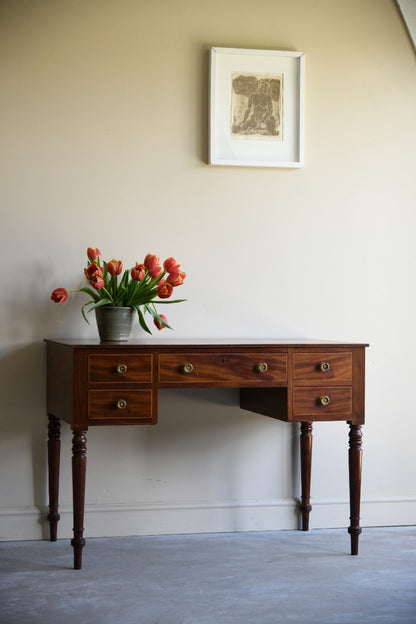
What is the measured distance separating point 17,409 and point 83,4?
170cm

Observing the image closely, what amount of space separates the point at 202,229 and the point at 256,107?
0.57 meters

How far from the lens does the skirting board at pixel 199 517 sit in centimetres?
333

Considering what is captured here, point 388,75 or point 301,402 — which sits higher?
point 388,75

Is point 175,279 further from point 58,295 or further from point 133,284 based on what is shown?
point 58,295

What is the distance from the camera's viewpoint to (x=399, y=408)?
3.64m

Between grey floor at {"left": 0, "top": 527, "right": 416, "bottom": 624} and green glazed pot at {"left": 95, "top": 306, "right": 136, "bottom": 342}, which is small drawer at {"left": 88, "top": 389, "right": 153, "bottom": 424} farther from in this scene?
grey floor at {"left": 0, "top": 527, "right": 416, "bottom": 624}

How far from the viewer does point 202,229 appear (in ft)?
11.5

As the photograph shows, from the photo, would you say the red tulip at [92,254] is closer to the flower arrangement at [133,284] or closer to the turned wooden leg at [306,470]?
the flower arrangement at [133,284]

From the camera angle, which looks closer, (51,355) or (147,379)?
(147,379)

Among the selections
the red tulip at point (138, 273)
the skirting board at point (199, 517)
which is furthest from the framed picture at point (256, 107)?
the skirting board at point (199, 517)

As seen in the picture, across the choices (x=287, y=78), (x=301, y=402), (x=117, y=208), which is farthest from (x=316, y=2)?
(x=301, y=402)

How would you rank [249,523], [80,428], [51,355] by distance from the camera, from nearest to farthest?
[80,428]
[51,355]
[249,523]

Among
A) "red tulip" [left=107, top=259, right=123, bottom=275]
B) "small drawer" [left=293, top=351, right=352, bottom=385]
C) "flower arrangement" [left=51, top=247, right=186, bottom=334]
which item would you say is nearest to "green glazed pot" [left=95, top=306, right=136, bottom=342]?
"flower arrangement" [left=51, top=247, right=186, bottom=334]

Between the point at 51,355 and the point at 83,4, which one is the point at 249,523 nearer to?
the point at 51,355
